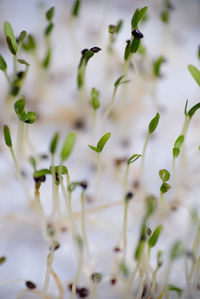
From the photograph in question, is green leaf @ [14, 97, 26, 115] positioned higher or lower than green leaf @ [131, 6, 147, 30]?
lower

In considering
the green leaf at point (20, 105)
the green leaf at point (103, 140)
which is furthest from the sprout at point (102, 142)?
the green leaf at point (20, 105)

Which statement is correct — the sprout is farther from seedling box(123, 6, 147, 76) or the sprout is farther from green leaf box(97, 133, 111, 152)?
seedling box(123, 6, 147, 76)

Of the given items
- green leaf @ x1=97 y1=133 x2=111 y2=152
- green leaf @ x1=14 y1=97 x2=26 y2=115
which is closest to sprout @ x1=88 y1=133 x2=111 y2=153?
green leaf @ x1=97 y1=133 x2=111 y2=152

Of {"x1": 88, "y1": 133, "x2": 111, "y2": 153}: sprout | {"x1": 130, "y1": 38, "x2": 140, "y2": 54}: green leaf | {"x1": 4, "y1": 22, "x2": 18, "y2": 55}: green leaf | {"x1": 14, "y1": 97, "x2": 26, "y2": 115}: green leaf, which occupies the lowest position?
{"x1": 88, "y1": 133, "x2": 111, "y2": 153}: sprout

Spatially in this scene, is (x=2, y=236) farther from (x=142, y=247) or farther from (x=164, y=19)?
(x=164, y=19)

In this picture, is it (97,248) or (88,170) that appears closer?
(97,248)

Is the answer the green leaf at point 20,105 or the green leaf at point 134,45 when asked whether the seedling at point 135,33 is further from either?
the green leaf at point 20,105

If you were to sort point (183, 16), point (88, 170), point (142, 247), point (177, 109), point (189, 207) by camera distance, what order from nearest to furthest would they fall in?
point (142, 247), point (189, 207), point (88, 170), point (177, 109), point (183, 16)

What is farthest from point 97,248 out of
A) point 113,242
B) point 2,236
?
point 2,236

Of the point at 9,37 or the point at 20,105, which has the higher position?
the point at 9,37

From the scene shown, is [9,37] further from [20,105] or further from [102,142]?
[102,142]

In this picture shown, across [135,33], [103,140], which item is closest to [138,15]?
[135,33]
